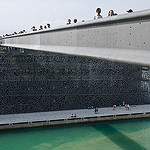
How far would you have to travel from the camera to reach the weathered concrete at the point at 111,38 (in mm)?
1434

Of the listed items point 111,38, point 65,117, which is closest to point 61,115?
point 65,117

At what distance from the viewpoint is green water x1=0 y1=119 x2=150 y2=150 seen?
8.38 m

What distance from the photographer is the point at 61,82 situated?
11.3m

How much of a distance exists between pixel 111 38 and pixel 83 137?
8.03m

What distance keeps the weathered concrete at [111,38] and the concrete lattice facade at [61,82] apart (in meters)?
8.06

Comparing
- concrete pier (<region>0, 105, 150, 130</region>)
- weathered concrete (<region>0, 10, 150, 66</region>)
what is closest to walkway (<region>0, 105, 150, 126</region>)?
concrete pier (<region>0, 105, 150, 130</region>)

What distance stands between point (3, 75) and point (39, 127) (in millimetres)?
3208

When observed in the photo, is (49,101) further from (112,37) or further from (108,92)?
(112,37)

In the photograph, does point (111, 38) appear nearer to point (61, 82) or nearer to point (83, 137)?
point (83, 137)

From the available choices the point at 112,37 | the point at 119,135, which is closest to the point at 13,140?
the point at 119,135

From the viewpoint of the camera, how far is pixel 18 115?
35.5 ft

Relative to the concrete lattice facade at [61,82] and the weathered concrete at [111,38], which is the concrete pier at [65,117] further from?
the weathered concrete at [111,38]

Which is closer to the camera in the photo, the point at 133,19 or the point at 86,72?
the point at 133,19

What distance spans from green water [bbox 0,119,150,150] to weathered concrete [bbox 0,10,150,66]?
6.41 meters
